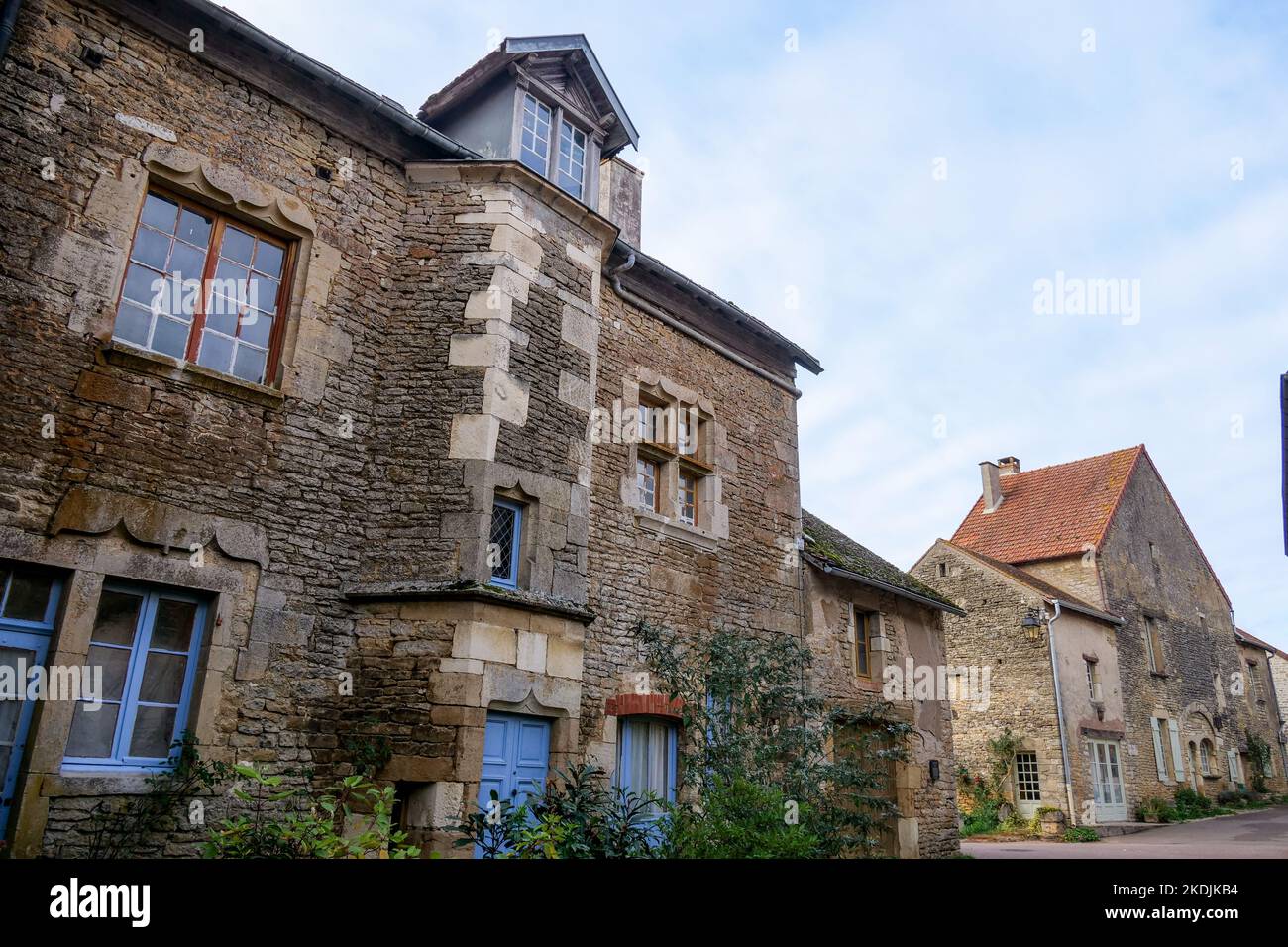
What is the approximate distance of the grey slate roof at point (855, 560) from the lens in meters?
10.9

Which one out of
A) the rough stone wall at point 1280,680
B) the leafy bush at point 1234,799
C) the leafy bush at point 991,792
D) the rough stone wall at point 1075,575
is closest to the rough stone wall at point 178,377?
the leafy bush at point 991,792

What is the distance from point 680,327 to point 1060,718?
42.7 feet

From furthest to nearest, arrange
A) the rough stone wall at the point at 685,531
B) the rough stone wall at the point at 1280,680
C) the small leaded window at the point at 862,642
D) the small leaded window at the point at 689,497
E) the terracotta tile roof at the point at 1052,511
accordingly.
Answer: the rough stone wall at the point at 1280,680 < the terracotta tile roof at the point at 1052,511 < the small leaded window at the point at 862,642 < the small leaded window at the point at 689,497 < the rough stone wall at the point at 685,531

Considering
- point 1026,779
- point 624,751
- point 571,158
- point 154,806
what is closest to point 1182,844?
point 1026,779

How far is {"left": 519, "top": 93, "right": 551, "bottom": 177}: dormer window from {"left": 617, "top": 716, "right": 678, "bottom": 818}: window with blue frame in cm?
546

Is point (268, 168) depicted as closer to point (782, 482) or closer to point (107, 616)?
point (107, 616)

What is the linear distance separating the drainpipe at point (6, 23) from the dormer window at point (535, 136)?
4.00 meters

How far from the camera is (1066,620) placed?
18.5m

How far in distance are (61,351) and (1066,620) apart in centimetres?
1891

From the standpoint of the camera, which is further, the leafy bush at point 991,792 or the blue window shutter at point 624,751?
the leafy bush at point 991,792

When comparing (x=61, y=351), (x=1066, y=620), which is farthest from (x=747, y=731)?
(x=1066, y=620)

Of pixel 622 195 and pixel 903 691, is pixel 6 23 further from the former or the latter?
pixel 903 691

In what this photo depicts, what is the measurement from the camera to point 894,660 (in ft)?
37.7

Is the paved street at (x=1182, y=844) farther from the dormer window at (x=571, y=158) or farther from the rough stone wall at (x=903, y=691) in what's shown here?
the dormer window at (x=571, y=158)
